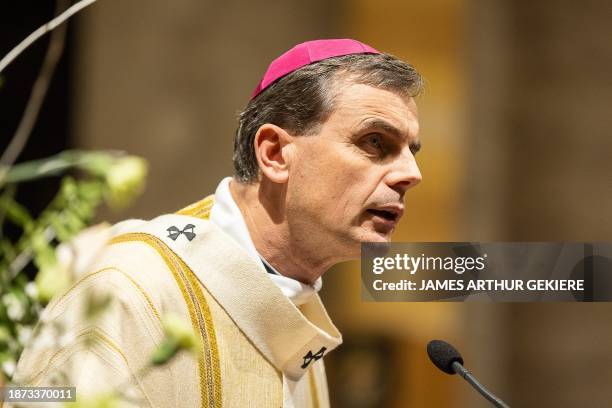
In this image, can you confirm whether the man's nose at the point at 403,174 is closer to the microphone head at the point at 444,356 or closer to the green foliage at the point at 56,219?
the microphone head at the point at 444,356

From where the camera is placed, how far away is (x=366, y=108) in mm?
2264

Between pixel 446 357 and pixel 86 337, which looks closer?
pixel 86 337

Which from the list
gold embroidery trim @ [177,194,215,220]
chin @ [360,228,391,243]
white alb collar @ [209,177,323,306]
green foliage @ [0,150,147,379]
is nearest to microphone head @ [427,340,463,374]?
chin @ [360,228,391,243]

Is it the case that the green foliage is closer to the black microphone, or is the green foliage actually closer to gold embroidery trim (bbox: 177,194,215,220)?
the black microphone

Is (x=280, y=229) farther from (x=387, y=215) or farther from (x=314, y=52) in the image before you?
(x=314, y=52)

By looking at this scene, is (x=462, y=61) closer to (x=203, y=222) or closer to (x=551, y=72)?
(x=551, y=72)

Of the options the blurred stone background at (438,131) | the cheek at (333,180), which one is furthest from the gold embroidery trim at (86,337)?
the blurred stone background at (438,131)

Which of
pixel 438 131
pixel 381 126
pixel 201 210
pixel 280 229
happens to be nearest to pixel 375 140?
pixel 381 126

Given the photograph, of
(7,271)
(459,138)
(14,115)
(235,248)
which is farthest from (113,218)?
(7,271)

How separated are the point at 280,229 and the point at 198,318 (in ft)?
0.89

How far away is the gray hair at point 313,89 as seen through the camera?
2.30 meters

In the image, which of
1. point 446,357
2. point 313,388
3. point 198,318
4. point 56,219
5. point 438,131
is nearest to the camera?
point 56,219

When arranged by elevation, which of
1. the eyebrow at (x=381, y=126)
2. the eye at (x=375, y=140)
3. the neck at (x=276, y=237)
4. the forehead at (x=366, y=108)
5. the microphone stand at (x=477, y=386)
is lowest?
the microphone stand at (x=477, y=386)

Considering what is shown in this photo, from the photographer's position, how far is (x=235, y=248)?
2.28 meters
